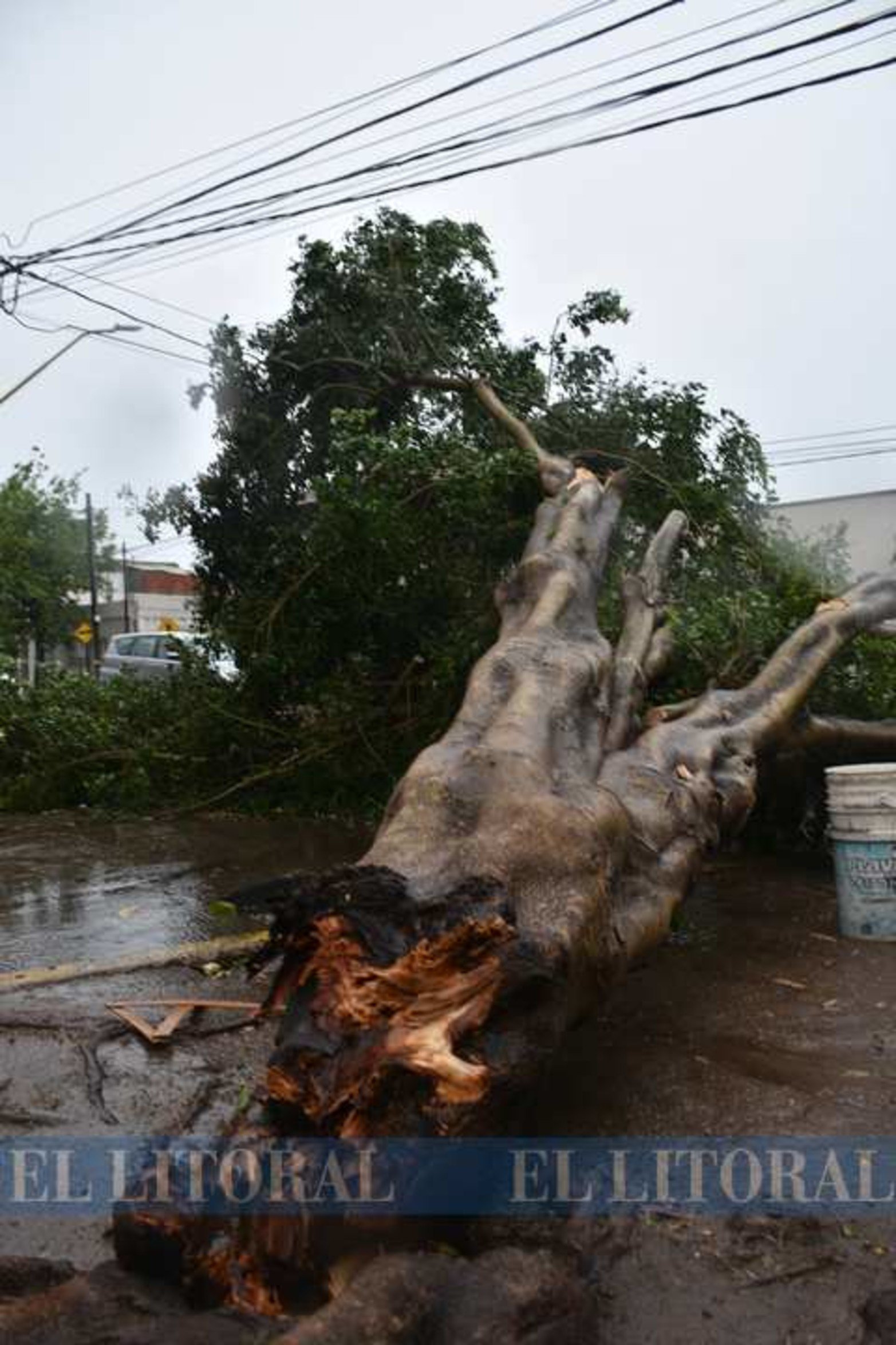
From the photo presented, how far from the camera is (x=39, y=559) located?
33594mm

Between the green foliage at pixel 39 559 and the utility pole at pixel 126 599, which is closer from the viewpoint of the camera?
the green foliage at pixel 39 559

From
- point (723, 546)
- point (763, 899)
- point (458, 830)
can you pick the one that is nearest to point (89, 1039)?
point (458, 830)

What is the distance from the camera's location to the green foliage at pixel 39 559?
29.2 m

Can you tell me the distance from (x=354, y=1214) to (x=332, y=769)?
5640 mm

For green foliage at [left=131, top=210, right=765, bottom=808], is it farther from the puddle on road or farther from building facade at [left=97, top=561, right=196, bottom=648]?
building facade at [left=97, top=561, right=196, bottom=648]

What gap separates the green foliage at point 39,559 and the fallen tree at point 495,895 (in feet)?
73.7

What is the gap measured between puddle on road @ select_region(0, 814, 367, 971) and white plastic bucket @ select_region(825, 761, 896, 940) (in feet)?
8.31

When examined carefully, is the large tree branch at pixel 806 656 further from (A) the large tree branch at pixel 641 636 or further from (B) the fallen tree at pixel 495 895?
(A) the large tree branch at pixel 641 636

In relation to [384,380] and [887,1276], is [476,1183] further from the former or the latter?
[384,380]

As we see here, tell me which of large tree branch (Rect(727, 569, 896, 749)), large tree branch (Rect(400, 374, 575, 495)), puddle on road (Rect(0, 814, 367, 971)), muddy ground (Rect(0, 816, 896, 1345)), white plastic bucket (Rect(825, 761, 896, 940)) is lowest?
muddy ground (Rect(0, 816, 896, 1345))

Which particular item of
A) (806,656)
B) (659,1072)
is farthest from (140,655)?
(659,1072)

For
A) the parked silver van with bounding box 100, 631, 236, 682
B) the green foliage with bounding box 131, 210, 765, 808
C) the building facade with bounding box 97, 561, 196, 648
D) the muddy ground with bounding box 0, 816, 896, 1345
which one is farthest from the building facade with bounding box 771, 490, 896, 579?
the building facade with bounding box 97, 561, 196, 648

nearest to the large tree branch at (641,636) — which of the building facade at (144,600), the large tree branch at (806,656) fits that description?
the large tree branch at (806,656)

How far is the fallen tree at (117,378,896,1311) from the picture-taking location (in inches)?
93.3
